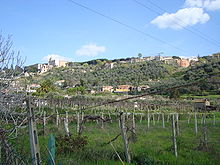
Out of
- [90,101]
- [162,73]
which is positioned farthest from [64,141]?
[162,73]

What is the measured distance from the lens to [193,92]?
52.1 meters

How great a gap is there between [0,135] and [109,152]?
364 cm

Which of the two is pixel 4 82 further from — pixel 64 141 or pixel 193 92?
pixel 193 92

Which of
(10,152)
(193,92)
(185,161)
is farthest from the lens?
(193,92)

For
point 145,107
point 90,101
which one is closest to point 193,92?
point 145,107

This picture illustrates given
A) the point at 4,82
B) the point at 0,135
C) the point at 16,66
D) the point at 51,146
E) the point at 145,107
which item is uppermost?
the point at 16,66

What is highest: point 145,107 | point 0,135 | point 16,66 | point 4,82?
point 16,66

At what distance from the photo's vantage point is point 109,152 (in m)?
6.26

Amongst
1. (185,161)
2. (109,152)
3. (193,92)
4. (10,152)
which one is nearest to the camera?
(10,152)

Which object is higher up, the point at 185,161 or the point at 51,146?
the point at 51,146

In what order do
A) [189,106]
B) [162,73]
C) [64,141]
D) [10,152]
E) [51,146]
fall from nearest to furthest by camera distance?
[10,152]
[51,146]
[64,141]
[189,106]
[162,73]

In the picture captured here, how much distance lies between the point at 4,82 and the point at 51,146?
9.67 feet

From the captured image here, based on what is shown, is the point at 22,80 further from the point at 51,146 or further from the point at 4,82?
the point at 51,146

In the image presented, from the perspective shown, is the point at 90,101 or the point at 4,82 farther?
the point at 90,101
